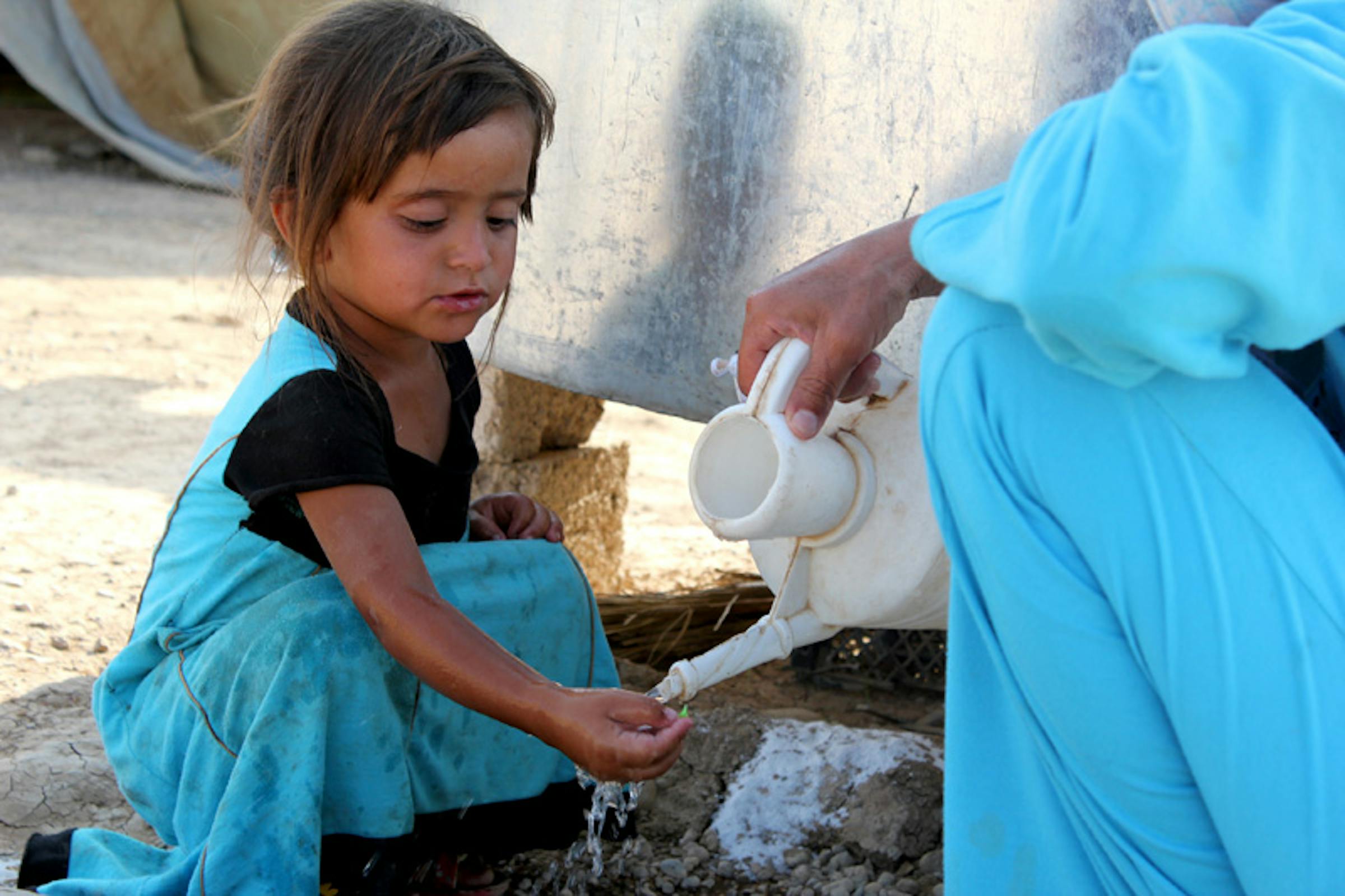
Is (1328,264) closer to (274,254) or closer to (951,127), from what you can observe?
(951,127)

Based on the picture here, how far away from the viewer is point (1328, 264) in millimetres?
951

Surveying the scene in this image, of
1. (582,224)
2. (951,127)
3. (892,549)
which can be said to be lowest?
(892,549)

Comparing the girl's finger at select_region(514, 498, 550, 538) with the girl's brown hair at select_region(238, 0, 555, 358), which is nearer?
the girl's brown hair at select_region(238, 0, 555, 358)

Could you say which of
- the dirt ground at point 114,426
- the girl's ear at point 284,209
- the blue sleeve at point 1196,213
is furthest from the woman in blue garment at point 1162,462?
the dirt ground at point 114,426

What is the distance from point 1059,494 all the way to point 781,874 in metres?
0.94

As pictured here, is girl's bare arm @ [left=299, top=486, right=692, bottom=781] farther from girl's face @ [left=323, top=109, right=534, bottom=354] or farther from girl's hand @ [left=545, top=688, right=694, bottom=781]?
girl's face @ [left=323, top=109, right=534, bottom=354]

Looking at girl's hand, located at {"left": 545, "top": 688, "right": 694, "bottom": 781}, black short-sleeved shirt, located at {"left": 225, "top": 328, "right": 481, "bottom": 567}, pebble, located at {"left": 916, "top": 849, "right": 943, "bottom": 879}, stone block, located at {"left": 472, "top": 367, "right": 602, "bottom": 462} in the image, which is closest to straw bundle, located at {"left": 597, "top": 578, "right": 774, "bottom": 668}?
stone block, located at {"left": 472, "top": 367, "right": 602, "bottom": 462}

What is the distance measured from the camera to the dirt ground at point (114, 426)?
8.18 feet

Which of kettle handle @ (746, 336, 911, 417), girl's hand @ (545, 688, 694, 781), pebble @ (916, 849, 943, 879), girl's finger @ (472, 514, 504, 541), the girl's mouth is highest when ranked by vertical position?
the girl's mouth

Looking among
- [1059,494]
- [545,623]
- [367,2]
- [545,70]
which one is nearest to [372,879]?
[545,623]

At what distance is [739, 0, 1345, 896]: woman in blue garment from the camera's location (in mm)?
939

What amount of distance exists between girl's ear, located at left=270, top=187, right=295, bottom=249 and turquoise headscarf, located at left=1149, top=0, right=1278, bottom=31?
3.16 ft

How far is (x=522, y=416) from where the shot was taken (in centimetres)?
294

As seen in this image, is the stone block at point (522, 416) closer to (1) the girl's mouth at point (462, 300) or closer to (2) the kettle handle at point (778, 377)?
(1) the girl's mouth at point (462, 300)
